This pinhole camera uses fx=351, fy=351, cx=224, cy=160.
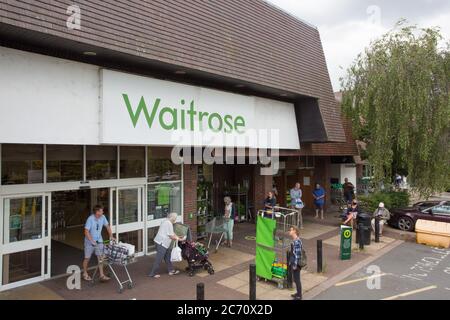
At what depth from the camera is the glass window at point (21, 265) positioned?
7.46 m

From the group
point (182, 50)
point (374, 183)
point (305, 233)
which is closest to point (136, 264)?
point (182, 50)

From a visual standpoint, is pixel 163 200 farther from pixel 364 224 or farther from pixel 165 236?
pixel 364 224

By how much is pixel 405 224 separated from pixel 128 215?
11.1 meters

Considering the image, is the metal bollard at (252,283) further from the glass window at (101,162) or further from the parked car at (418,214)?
the parked car at (418,214)

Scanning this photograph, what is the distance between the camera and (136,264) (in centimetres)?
939

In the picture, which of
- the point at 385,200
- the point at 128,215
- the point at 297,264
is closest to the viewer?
the point at 297,264

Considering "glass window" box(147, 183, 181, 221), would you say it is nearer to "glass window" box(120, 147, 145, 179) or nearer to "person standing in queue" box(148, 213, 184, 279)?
"glass window" box(120, 147, 145, 179)

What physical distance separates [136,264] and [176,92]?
A: 4723mm

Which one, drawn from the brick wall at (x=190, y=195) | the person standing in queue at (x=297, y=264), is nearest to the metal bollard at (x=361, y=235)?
the person standing in queue at (x=297, y=264)

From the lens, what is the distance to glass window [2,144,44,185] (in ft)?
24.5

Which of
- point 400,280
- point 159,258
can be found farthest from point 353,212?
point 159,258

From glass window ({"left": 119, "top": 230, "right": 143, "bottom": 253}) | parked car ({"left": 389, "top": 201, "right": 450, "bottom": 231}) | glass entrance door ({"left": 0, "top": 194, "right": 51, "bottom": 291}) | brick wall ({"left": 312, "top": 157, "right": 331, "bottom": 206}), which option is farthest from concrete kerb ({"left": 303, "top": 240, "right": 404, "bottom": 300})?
brick wall ({"left": 312, "top": 157, "right": 331, "bottom": 206})

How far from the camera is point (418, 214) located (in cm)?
1394
